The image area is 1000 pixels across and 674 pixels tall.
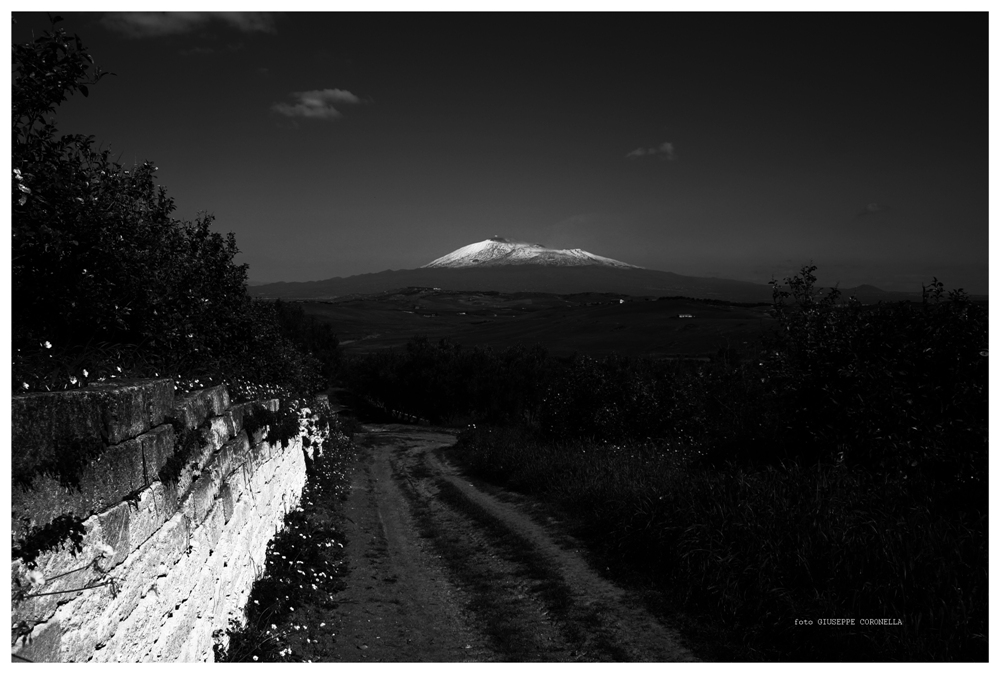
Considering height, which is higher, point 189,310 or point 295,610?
point 189,310

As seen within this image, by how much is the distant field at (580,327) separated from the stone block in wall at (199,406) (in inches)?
1327

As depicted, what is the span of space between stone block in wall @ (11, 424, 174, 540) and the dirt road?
8.42 feet

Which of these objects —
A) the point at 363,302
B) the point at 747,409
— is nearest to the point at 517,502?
the point at 747,409

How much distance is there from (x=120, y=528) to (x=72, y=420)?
0.70 metres

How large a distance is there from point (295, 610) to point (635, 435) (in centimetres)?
1335

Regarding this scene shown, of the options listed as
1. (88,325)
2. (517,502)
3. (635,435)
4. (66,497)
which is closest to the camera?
(66,497)

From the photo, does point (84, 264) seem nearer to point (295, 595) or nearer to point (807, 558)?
point (295, 595)

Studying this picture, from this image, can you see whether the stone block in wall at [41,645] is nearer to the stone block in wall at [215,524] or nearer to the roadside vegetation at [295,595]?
the stone block in wall at [215,524]

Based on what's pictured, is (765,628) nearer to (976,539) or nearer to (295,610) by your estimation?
(976,539)

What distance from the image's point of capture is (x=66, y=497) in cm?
293

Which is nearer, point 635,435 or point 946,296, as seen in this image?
point 946,296

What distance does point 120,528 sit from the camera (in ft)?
11.0

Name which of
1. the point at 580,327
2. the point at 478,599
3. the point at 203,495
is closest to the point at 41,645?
the point at 203,495

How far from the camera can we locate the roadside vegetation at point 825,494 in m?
4.83
